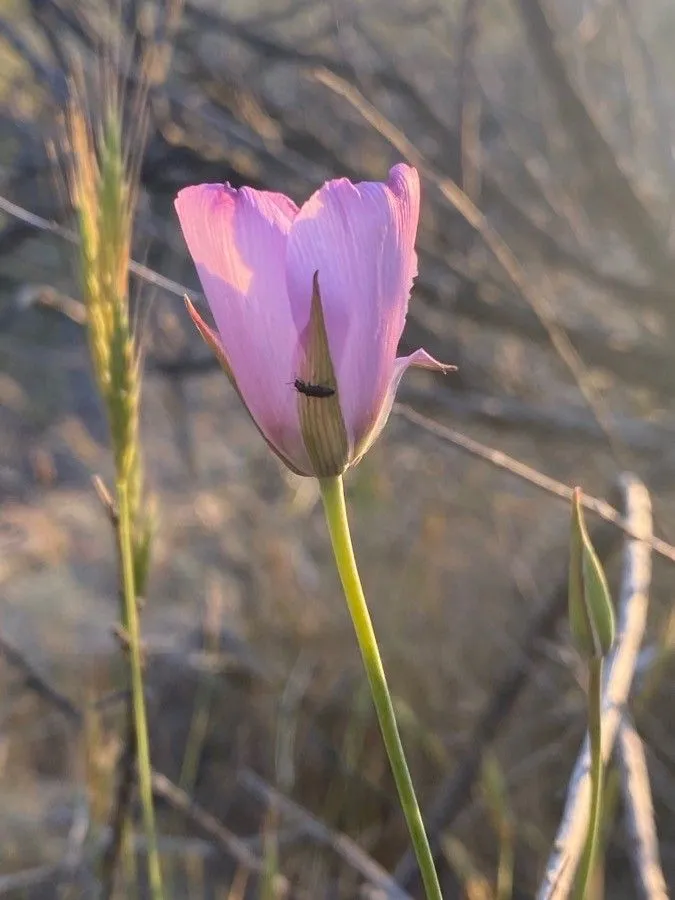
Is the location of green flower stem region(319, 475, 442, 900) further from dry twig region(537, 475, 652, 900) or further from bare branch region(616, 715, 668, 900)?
bare branch region(616, 715, 668, 900)

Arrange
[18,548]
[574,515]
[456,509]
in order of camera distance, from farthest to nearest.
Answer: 1. [18,548]
2. [456,509]
3. [574,515]

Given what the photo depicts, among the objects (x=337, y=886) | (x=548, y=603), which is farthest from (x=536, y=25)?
(x=337, y=886)

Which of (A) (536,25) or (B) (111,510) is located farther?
(A) (536,25)

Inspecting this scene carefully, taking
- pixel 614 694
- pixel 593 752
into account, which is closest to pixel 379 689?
pixel 593 752

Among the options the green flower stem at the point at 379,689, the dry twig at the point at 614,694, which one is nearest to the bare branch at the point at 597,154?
the dry twig at the point at 614,694

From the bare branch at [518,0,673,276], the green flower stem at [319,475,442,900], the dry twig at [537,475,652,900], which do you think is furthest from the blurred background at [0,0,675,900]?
the green flower stem at [319,475,442,900]

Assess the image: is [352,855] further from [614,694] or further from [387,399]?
[387,399]

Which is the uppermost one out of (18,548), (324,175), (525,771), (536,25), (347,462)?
(536,25)

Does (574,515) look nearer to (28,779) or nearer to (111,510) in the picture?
(111,510)
